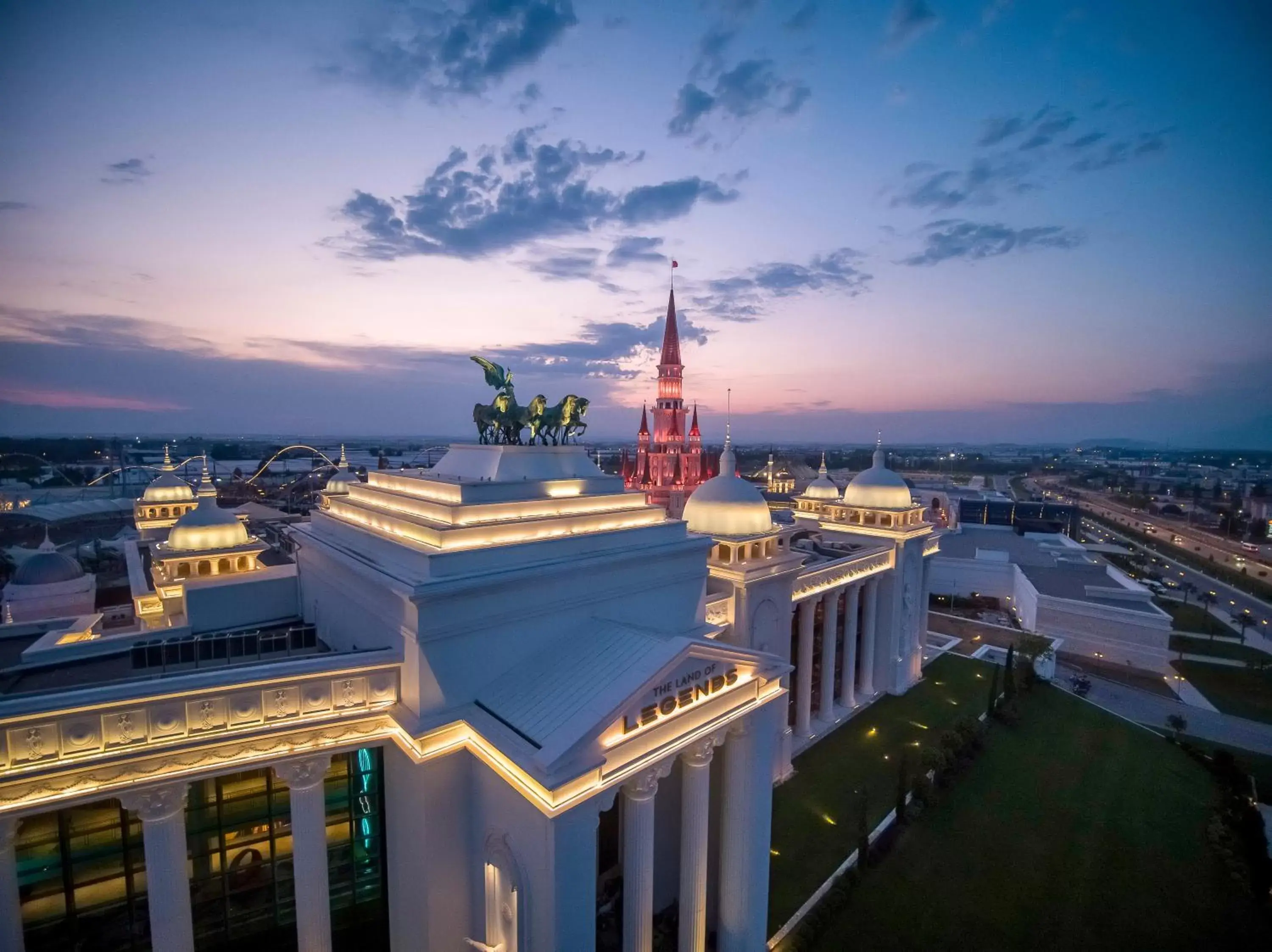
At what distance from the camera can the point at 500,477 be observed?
18828 mm

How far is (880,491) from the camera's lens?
41.7 meters

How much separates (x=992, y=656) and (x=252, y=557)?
5440 cm

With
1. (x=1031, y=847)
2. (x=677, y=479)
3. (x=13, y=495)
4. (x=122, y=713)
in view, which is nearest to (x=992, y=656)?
(x=1031, y=847)

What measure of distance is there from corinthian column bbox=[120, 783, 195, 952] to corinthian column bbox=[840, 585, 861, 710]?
34.5 metres

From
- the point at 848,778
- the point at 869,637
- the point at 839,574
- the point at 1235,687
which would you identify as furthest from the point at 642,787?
Answer: the point at 1235,687

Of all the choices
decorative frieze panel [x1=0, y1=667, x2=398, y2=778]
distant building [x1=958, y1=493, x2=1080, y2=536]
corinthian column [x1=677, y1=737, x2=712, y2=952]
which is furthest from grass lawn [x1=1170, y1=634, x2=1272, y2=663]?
decorative frieze panel [x1=0, y1=667, x2=398, y2=778]

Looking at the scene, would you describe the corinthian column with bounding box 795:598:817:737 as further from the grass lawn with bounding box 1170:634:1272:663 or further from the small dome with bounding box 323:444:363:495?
the grass lawn with bounding box 1170:634:1272:663

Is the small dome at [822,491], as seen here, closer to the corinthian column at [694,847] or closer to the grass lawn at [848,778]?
the grass lawn at [848,778]

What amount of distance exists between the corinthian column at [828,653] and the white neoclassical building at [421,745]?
1689 centimetres

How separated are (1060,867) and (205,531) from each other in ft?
133

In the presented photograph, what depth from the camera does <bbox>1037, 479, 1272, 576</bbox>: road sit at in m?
75.2

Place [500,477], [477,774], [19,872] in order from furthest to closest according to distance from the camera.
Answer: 1. [500,477]
2. [477,774]
3. [19,872]

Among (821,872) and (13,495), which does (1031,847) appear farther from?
(13,495)

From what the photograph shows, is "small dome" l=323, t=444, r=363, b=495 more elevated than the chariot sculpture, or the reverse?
the chariot sculpture
